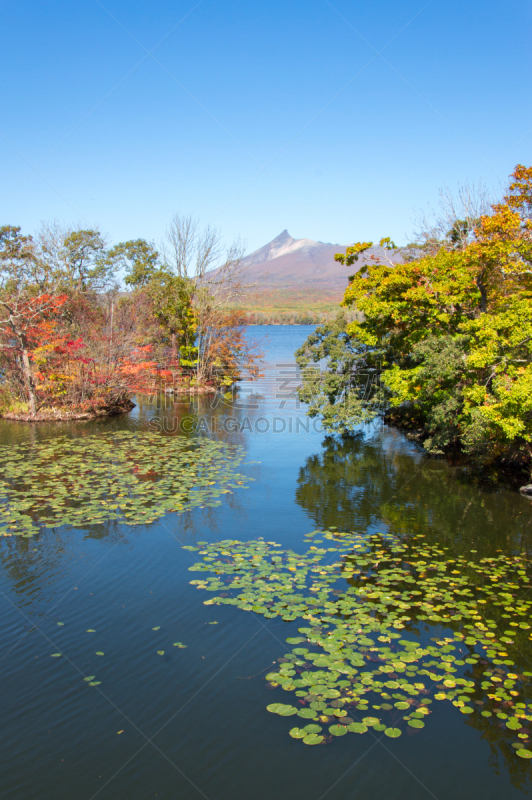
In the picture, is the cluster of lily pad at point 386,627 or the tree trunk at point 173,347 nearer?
the cluster of lily pad at point 386,627

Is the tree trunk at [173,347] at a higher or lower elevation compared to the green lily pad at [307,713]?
higher

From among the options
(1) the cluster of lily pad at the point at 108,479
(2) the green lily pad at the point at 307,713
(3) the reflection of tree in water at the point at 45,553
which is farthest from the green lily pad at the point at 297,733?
(1) the cluster of lily pad at the point at 108,479

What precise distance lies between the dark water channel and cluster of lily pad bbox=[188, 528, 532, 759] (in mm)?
192

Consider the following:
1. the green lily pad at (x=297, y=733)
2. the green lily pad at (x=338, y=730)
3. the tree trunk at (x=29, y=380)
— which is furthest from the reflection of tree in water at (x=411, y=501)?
the tree trunk at (x=29, y=380)

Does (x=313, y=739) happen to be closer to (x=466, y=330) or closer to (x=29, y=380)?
(x=466, y=330)

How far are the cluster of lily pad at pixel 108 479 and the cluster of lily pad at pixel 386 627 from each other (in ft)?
10.1

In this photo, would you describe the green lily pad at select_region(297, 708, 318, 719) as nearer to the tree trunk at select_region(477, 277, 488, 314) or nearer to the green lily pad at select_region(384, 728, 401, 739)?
the green lily pad at select_region(384, 728, 401, 739)

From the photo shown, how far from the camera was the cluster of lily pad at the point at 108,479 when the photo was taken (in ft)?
38.7

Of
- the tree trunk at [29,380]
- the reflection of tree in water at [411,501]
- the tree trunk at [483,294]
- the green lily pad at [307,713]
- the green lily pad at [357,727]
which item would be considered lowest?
the reflection of tree in water at [411,501]

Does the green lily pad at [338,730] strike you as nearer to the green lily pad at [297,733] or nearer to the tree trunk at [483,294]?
the green lily pad at [297,733]

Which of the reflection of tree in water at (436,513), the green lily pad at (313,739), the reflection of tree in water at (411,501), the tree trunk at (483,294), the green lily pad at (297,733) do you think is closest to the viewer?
the green lily pad at (313,739)

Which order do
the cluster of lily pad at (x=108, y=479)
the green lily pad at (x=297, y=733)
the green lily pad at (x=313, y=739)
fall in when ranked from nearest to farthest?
1. the green lily pad at (x=313, y=739)
2. the green lily pad at (x=297, y=733)
3. the cluster of lily pad at (x=108, y=479)

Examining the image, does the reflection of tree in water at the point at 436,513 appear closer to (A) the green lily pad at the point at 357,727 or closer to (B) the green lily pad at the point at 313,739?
(A) the green lily pad at the point at 357,727

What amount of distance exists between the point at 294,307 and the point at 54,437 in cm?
15033
